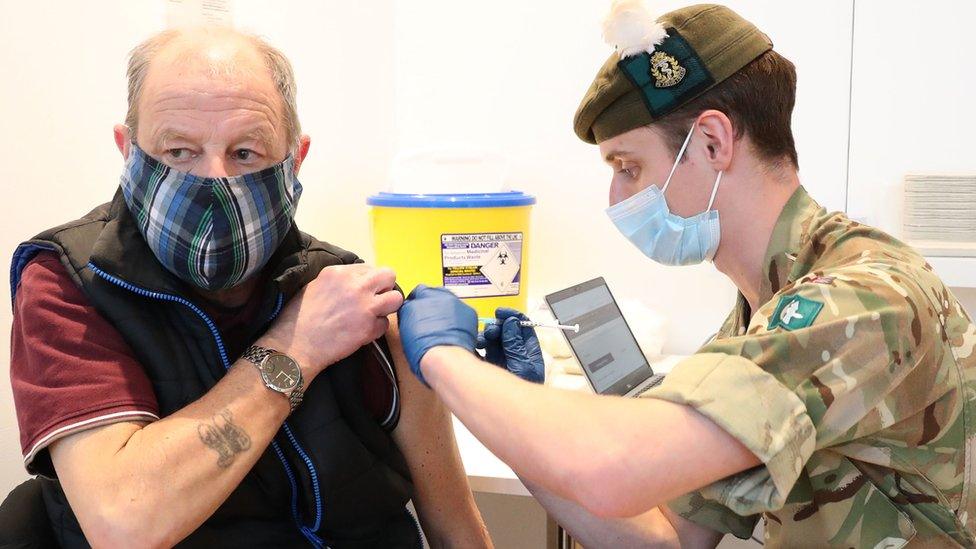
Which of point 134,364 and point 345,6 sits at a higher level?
point 345,6

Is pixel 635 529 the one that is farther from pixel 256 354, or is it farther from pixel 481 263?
pixel 481 263

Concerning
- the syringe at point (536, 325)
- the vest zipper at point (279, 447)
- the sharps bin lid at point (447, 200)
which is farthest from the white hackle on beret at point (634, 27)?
the sharps bin lid at point (447, 200)

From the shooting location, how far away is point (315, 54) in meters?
2.53

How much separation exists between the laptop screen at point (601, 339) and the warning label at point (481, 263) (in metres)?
0.39

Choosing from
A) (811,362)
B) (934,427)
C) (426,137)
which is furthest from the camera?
(426,137)

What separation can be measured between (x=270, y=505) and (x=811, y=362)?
2.90 feet

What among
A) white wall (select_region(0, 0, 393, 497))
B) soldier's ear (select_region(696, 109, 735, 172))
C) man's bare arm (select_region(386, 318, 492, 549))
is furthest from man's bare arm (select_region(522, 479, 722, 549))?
white wall (select_region(0, 0, 393, 497))

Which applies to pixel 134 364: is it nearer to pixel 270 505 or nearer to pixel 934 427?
pixel 270 505

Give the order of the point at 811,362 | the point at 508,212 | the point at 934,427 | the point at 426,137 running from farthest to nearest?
the point at 426,137 < the point at 508,212 < the point at 934,427 < the point at 811,362

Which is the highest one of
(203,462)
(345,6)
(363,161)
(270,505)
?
(345,6)

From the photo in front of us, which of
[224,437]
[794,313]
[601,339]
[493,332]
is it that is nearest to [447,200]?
[601,339]

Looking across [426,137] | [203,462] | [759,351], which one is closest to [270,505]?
[203,462]

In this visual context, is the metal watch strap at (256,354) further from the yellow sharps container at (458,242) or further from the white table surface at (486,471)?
the yellow sharps container at (458,242)

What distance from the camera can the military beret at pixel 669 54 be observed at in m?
1.42
